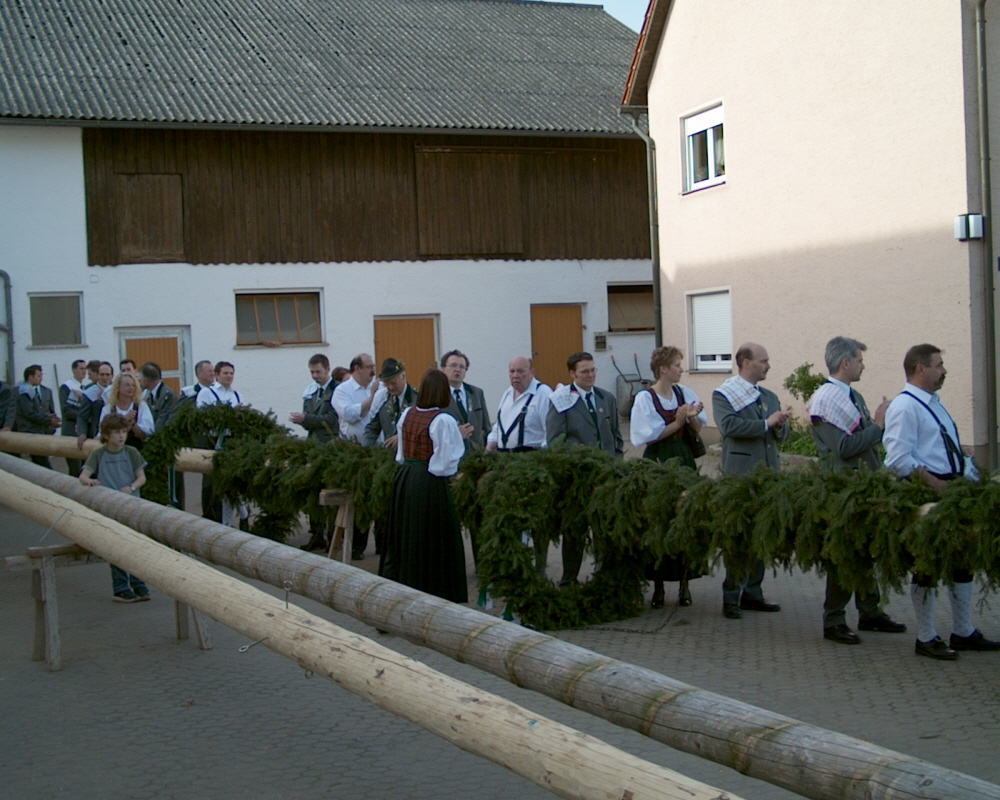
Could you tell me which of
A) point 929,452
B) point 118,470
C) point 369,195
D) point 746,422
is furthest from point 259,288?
point 929,452

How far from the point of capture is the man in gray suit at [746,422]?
25.1ft

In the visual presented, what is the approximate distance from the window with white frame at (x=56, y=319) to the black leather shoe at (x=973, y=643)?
19015mm

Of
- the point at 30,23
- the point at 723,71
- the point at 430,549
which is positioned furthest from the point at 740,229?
the point at 30,23

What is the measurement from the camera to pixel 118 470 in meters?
8.93

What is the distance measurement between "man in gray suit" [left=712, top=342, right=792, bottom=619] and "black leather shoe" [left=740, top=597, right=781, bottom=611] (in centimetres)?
25

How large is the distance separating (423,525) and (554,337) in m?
18.6

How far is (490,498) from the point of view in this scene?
7520 millimetres

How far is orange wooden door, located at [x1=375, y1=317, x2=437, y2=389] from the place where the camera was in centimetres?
2448

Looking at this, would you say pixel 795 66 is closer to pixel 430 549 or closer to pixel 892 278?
pixel 892 278

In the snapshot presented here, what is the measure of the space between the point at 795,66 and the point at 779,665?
1255 cm

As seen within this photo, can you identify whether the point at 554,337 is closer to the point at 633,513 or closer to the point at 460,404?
the point at 460,404

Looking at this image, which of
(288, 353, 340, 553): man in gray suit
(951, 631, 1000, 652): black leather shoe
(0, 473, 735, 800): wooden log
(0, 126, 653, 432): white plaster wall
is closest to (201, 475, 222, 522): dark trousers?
(288, 353, 340, 553): man in gray suit

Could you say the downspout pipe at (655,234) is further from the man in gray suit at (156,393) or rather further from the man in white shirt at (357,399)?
the man in gray suit at (156,393)

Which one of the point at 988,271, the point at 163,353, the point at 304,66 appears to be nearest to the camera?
the point at 988,271
